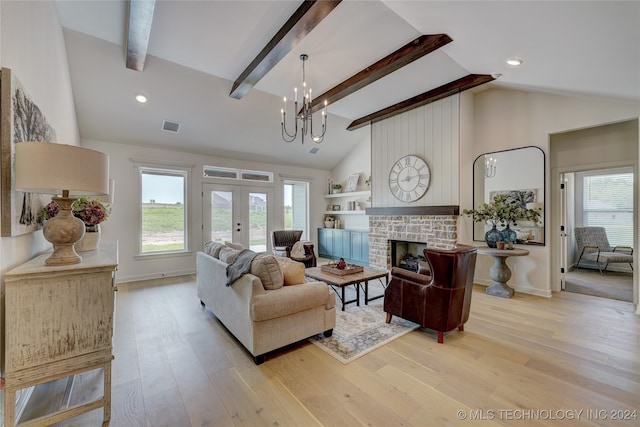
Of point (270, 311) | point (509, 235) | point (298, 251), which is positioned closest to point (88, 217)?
point (270, 311)

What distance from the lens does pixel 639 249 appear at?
3510 mm

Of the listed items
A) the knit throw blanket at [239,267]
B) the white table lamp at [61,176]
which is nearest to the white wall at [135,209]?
the knit throw blanket at [239,267]

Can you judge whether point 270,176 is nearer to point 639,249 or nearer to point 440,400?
point 440,400

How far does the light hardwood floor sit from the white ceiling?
8.62 ft

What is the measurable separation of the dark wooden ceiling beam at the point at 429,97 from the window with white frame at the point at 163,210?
414 cm

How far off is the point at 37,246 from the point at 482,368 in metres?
3.72

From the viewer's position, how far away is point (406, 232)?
5.16m

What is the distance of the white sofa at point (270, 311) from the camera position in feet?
7.37

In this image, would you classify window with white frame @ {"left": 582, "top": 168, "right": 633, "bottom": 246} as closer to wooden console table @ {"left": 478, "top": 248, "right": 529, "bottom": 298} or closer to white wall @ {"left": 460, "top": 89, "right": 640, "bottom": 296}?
white wall @ {"left": 460, "top": 89, "right": 640, "bottom": 296}

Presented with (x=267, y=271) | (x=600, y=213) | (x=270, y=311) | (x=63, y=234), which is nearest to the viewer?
(x=63, y=234)

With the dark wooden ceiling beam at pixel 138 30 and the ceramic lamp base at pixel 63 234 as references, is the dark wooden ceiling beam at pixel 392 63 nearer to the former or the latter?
the dark wooden ceiling beam at pixel 138 30

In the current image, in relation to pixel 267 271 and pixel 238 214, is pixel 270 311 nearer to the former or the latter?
pixel 267 271

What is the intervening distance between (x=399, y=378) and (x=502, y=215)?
323 cm

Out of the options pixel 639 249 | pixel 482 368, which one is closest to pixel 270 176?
pixel 482 368
